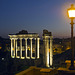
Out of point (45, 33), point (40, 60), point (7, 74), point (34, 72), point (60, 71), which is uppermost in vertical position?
point (45, 33)

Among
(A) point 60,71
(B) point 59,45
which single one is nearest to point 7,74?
(A) point 60,71

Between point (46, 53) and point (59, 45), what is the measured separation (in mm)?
71183

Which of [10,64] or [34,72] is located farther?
[10,64]

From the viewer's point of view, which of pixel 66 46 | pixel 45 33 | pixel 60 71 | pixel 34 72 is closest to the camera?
pixel 60 71

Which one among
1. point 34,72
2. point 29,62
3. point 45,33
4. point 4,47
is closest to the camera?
point 34,72

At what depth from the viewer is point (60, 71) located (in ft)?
29.5

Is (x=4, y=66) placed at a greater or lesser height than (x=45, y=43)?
lesser

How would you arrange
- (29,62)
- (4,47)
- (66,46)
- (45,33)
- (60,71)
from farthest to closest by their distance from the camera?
(66,46)
(4,47)
(29,62)
(45,33)
(60,71)

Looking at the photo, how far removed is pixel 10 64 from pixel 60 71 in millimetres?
54941

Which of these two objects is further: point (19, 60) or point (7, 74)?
point (19, 60)

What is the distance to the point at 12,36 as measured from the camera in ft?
207

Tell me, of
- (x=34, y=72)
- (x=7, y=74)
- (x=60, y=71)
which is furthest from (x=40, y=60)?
(x=60, y=71)

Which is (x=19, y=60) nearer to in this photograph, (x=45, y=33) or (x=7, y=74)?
(x=7, y=74)

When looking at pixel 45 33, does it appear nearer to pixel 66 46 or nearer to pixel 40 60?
pixel 40 60
